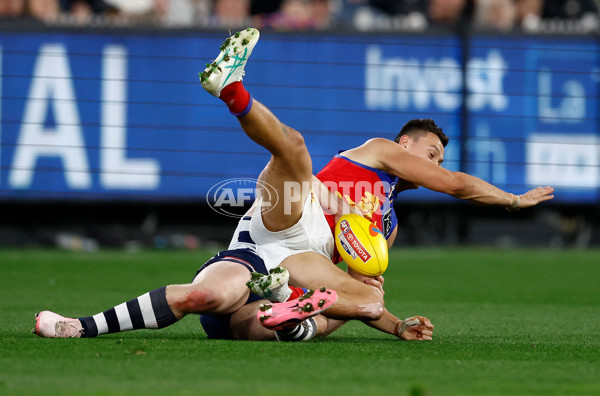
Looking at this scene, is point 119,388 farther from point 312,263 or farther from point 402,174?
point 402,174

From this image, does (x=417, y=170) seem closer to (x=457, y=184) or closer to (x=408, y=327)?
(x=457, y=184)

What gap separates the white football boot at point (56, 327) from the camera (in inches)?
186

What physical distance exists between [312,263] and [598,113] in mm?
8393

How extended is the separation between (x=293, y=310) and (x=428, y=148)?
5.59ft

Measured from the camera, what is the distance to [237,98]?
463cm

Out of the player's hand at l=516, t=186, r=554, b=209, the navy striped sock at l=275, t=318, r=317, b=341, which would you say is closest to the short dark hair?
the player's hand at l=516, t=186, r=554, b=209

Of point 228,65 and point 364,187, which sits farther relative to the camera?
point 364,187

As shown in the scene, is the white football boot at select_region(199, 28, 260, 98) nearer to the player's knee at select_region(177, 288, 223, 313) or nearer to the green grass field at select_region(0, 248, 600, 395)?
the player's knee at select_region(177, 288, 223, 313)

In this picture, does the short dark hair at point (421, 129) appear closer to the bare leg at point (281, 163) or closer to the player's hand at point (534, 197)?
the player's hand at point (534, 197)

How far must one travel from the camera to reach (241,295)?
4852 mm

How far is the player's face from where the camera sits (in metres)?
5.88

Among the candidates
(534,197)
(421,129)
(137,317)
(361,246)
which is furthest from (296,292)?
(421,129)

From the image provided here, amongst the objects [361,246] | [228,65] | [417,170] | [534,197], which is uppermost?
[228,65]

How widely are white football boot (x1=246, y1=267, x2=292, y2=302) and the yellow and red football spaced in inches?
21.4
